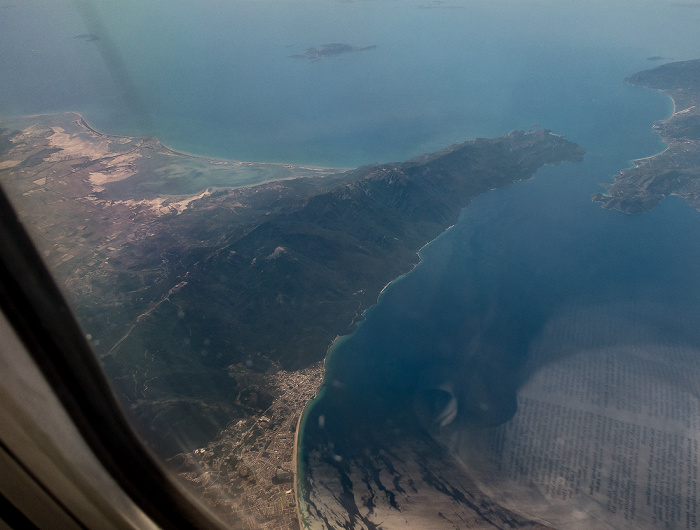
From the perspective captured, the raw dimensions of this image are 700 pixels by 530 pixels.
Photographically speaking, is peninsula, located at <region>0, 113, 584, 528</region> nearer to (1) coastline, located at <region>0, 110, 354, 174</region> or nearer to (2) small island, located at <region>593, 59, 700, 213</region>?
(1) coastline, located at <region>0, 110, 354, 174</region>

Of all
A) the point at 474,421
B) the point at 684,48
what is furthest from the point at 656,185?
the point at 684,48

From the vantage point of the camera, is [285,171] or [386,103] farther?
[386,103]

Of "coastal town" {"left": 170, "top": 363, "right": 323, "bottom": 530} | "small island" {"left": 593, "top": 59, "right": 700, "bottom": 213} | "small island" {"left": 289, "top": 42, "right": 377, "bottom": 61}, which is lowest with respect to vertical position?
"small island" {"left": 593, "top": 59, "right": 700, "bottom": 213}

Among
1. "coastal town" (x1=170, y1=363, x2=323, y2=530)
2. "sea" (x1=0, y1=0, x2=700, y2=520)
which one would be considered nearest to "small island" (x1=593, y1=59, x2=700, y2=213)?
"sea" (x1=0, y1=0, x2=700, y2=520)

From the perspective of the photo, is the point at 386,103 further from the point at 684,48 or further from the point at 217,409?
the point at 684,48

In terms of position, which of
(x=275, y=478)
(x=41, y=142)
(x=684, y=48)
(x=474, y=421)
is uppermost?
(x=41, y=142)

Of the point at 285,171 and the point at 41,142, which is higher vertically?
the point at 41,142

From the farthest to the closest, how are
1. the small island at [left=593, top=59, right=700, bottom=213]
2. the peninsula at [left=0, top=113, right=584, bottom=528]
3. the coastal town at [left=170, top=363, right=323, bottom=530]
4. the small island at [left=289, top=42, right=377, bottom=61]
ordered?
the small island at [left=289, top=42, right=377, bottom=61]
the small island at [left=593, top=59, right=700, bottom=213]
the peninsula at [left=0, top=113, right=584, bottom=528]
the coastal town at [left=170, top=363, right=323, bottom=530]

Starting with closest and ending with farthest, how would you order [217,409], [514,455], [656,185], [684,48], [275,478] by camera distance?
[275,478]
[514,455]
[217,409]
[656,185]
[684,48]
